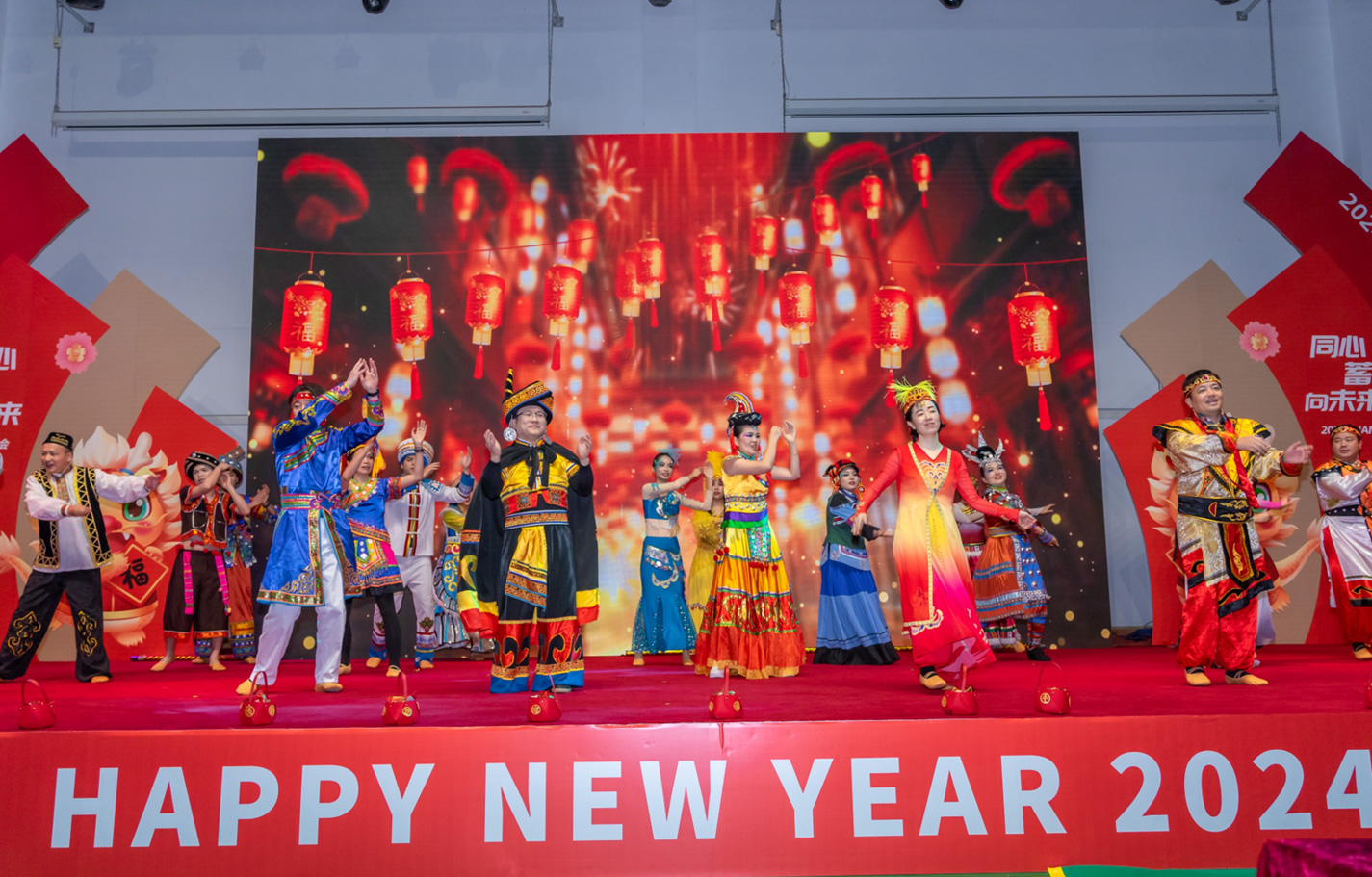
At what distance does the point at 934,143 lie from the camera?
25.4 feet

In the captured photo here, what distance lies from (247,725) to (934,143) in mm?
6851

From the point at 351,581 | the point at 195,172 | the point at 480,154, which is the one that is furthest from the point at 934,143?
the point at 195,172

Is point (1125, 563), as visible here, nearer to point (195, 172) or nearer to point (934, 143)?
point (934, 143)

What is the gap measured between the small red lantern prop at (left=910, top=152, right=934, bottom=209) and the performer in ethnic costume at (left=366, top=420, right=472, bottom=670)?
175 inches

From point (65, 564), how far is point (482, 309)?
11.1 ft

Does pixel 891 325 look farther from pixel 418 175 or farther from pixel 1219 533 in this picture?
pixel 418 175

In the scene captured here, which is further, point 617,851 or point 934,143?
point 934,143

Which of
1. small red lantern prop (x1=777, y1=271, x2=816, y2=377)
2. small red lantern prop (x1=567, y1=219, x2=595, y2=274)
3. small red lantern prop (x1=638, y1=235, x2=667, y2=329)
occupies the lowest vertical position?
small red lantern prop (x1=777, y1=271, x2=816, y2=377)

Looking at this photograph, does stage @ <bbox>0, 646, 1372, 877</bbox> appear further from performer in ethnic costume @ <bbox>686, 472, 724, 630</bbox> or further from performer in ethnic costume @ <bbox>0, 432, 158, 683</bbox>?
performer in ethnic costume @ <bbox>686, 472, 724, 630</bbox>

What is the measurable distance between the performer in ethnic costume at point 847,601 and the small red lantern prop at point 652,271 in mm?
2229

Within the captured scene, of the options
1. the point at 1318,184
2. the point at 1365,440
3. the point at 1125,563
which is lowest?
the point at 1125,563

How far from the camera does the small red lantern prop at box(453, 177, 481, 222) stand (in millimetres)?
7613

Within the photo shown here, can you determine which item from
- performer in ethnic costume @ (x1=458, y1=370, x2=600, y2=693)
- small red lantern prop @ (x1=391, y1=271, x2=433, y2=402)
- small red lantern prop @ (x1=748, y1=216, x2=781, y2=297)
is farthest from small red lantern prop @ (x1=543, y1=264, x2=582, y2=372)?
performer in ethnic costume @ (x1=458, y1=370, x2=600, y2=693)

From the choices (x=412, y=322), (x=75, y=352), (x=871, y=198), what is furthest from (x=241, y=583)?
(x=871, y=198)
